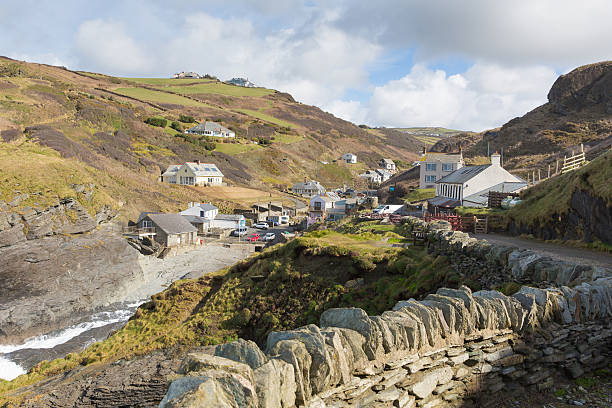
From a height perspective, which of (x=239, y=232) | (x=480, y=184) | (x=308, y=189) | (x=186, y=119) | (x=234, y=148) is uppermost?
(x=186, y=119)

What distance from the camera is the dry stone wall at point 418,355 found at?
378 centimetres

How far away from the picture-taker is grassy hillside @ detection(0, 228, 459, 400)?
1778 centimetres

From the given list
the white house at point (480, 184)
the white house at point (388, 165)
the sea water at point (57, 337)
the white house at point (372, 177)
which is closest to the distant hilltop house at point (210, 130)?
the white house at point (372, 177)

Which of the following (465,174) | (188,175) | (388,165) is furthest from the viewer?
(388,165)

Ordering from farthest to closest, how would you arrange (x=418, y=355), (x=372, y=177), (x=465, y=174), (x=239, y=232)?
(x=372, y=177) → (x=239, y=232) → (x=465, y=174) → (x=418, y=355)

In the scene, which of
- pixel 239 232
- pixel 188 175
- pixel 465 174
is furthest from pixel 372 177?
pixel 465 174

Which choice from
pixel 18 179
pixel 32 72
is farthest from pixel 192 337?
pixel 32 72

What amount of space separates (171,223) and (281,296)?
124 ft

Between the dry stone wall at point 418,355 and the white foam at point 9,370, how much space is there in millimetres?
28113

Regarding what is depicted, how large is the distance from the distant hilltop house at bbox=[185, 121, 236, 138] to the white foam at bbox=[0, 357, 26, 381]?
107 metres

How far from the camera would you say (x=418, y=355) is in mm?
5297

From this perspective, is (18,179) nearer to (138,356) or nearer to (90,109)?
(138,356)

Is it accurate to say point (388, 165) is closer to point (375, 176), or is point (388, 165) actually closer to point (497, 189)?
point (375, 176)

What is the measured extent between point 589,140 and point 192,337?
77776 millimetres
